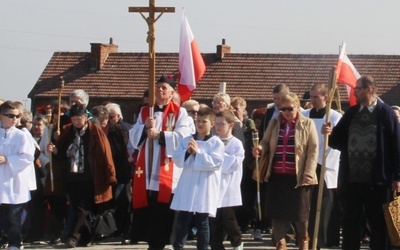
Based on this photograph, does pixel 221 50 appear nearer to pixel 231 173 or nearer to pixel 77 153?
pixel 77 153

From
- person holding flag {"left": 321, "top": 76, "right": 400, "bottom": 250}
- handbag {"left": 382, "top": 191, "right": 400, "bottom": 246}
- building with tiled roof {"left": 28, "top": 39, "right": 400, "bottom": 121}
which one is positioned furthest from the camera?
building with tiled roof {"left": 28, "top": 39, "right": 400, "bottom": 121}

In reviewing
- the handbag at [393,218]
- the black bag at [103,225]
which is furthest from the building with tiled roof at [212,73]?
the handbag at [393,218]

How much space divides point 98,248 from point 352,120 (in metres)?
4.21

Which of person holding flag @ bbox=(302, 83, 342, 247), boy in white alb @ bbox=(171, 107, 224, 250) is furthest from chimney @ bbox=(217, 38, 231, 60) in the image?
boy in white alb @ bbox=(171, 107, 224, 250)

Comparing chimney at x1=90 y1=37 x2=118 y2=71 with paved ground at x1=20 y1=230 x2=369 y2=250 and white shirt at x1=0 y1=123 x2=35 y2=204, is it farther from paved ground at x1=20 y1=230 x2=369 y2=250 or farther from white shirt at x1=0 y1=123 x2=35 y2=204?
white shirt at x1=0 y1=123 x2=35 y2=204

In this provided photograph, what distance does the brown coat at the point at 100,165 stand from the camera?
13758mm

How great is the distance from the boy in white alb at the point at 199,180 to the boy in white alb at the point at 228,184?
31 cm

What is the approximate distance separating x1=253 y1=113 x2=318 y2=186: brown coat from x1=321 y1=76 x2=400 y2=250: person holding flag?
0.93 feet

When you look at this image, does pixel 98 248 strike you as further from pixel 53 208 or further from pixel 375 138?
Answer: pixel 375 138

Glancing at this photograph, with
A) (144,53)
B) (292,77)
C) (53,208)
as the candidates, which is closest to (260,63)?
(292,77)

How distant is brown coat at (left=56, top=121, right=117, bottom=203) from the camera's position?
13.8 meters

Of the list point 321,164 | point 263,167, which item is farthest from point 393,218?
point 321,164

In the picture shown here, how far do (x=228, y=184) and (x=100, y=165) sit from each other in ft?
7.55

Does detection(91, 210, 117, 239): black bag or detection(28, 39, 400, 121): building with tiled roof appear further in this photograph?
detection(28, 39, 400, 121): building with tiled roof
